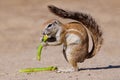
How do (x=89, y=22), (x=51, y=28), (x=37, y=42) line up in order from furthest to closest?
(x=37, y=42) < (x=89, y=22) < (x=51, y=28)

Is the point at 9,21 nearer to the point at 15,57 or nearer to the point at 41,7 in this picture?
the point at 41,7

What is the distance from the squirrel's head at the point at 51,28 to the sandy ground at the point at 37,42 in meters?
0.74

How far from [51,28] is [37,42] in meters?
6.75

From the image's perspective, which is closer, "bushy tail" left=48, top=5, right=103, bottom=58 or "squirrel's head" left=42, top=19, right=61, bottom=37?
"squirrel's head" left=42, top=19, right=61, bottom=37

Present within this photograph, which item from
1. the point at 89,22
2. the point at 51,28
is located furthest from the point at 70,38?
the point at 89,22

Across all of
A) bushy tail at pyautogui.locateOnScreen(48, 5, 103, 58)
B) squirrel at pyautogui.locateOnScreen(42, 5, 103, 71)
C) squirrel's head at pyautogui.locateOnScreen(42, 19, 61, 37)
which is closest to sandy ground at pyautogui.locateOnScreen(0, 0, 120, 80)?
squirrel at pyautogui.locateOnScreen(42, 5, 103, 71)

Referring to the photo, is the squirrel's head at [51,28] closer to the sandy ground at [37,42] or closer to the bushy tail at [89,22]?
the bushy tail at [89,22]

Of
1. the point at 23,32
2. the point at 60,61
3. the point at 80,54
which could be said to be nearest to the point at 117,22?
the point at 23,32

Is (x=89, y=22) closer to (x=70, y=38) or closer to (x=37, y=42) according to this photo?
(x=70, y=38)

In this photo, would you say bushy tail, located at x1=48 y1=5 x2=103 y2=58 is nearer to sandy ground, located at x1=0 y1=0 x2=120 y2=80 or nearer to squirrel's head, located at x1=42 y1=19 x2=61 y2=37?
squirrel's head, located at x1=42 y1=19 x2=61 y2=37

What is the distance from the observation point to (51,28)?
12.1 m

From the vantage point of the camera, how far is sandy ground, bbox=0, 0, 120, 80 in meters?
12.1

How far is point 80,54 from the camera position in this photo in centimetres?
1222

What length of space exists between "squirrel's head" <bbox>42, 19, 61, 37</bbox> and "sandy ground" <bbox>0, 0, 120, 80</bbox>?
74cm
